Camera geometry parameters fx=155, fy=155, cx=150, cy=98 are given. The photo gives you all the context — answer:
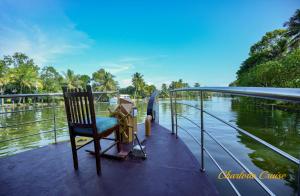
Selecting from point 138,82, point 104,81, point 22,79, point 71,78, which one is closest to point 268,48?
point 138,82

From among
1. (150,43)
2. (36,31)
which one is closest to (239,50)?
(150,43)

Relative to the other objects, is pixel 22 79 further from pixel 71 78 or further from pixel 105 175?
pixel 105 175

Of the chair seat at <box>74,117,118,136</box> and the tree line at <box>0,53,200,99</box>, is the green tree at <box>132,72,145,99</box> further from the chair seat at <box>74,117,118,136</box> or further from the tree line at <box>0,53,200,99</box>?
the chair seat at <box>74,117,118,136</box>

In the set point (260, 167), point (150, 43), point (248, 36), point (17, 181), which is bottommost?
point (260, 167)

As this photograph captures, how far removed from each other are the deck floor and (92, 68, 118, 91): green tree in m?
33.6

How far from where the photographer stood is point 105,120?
1.63 meters

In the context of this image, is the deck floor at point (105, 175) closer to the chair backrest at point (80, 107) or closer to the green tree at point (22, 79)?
the chair backrest at point (80, 107)

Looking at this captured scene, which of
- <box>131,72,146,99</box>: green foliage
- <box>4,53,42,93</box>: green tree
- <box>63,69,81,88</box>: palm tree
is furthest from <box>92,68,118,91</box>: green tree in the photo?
<box>4,53,42,93</box>: green tree

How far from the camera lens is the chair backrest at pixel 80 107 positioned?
1400mm

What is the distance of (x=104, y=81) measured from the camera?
1417 inches

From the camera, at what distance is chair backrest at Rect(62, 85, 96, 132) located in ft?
4.59

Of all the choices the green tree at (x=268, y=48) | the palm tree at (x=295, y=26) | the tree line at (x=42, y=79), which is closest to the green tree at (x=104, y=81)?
the tree line at (x=42, y=79)

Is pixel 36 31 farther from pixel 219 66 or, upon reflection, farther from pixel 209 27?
pixel 219 66

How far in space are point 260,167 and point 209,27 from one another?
16762mm
